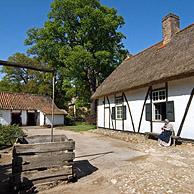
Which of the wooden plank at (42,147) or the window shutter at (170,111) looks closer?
the wooden plank at (42,147)

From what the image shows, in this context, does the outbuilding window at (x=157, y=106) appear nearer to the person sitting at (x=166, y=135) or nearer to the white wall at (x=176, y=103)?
the white wall at (x=176, y=103)

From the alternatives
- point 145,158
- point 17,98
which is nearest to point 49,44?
point 17,98

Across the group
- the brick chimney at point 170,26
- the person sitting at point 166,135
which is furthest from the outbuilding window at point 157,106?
the brick chimney at point 170,26

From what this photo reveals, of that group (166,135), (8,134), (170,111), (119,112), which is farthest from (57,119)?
(166,135)

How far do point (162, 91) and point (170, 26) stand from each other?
5621mm

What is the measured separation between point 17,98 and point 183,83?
79.8 ft

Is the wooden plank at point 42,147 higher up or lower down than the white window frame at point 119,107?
lower down

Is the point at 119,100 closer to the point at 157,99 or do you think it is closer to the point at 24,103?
the point at 157,99

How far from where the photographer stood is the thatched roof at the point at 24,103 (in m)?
27.6

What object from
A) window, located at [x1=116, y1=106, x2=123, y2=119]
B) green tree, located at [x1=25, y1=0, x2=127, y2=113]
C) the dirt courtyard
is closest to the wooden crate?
the dirt courtyard

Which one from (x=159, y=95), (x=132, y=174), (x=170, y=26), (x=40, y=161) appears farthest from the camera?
(x=170, y=26)

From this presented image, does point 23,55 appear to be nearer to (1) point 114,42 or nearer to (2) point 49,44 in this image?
(2) point 49,44

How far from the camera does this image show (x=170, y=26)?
48.3ft

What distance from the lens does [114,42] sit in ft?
90.1
